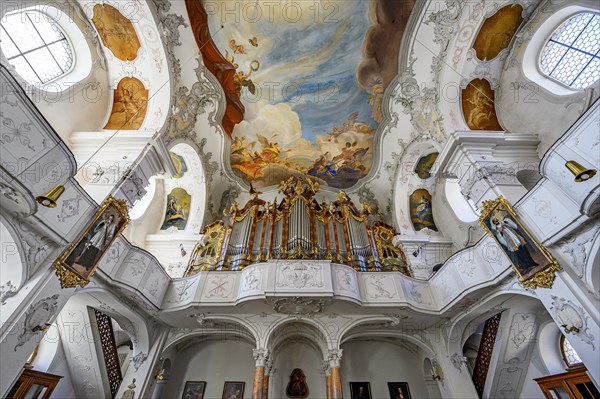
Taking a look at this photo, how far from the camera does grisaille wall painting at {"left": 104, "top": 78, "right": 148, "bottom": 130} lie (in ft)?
28.5

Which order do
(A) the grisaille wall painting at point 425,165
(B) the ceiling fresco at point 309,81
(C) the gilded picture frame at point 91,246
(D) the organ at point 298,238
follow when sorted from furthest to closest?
(A) the grisaille wall painting at point 425,165 → (D) the organ at point 298,238 → (B) the ceiling fresco at point 309,81 → (C) the gilded picture frame at point 91,246

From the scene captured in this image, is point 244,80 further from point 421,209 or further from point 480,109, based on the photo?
point 421,209

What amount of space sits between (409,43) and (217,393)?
13381 mm

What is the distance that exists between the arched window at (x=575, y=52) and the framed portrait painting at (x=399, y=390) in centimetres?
1042

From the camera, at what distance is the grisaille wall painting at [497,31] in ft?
26.0

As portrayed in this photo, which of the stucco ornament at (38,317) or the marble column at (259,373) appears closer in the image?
the stucco ornament at (38,317)

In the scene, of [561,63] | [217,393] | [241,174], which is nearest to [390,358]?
[217,393]

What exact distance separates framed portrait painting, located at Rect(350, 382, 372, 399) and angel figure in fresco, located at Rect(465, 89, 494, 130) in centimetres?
938

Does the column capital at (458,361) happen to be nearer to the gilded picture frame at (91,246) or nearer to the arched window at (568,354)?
the arched window at (568,354)

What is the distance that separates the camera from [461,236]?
10703mm

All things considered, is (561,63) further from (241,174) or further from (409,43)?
(241,174)

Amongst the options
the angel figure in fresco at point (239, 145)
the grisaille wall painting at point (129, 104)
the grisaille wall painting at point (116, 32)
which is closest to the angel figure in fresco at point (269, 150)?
the angel figure in fresco at point (239, 145)

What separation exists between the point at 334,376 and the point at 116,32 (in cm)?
1146

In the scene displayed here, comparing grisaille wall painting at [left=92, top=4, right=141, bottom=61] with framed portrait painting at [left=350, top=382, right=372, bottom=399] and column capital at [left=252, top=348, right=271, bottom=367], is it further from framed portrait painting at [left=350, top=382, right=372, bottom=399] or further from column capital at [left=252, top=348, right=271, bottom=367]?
framed portrait painting at [left=350, top=382, right=372, bottom=399]
